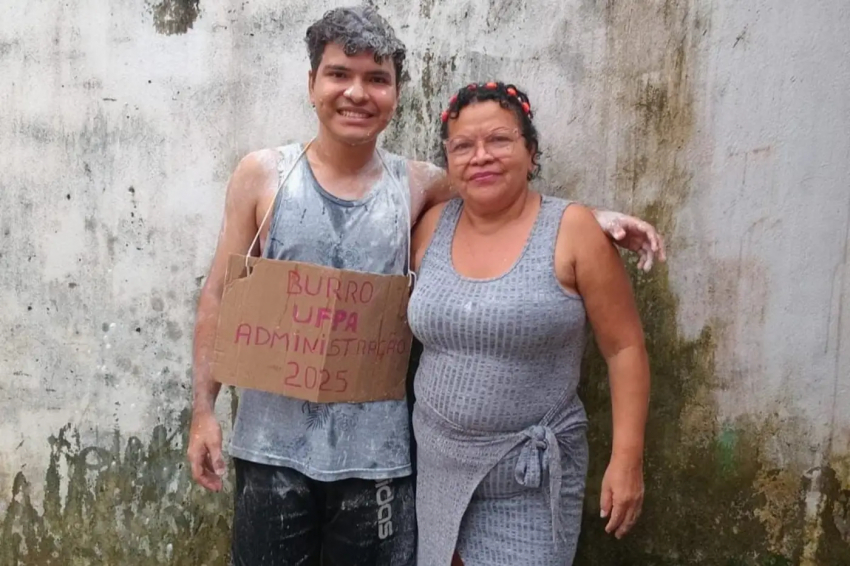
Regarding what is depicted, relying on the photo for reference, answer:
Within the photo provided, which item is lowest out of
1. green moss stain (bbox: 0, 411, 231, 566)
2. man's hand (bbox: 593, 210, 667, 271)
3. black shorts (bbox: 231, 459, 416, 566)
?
green moss stain (bbox: 0, 411, 231, 566)

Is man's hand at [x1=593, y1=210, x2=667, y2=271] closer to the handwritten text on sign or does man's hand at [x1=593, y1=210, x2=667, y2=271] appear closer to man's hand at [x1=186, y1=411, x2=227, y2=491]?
the handwritten text on sign

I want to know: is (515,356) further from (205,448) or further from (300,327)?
(205,448)

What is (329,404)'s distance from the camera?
1785 millimetres

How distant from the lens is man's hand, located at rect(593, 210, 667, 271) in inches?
64.1

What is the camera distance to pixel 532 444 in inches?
64.5

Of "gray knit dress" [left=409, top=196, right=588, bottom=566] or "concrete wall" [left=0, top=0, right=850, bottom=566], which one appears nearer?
"gray knit dress" [left=409, top=196, right=588, bottom=566]

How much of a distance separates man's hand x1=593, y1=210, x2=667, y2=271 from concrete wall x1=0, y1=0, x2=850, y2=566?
0.46m

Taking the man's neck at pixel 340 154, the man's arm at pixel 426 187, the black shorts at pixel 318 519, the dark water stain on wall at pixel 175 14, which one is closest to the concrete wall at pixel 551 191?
the dark water stain on wall at pixel 175 14

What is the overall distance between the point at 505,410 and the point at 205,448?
773mm

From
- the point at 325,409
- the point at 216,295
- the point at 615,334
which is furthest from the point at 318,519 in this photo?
the point at 615,334

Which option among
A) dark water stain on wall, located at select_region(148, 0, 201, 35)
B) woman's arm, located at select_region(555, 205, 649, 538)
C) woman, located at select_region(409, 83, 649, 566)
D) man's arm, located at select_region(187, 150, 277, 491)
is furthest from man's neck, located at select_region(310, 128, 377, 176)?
dark water stain on wall, located at select_region(148, 0, 201, 35)

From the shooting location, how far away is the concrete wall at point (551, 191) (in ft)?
6.71

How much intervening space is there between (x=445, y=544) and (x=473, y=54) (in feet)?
4.29

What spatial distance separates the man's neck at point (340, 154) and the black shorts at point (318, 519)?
74cm
